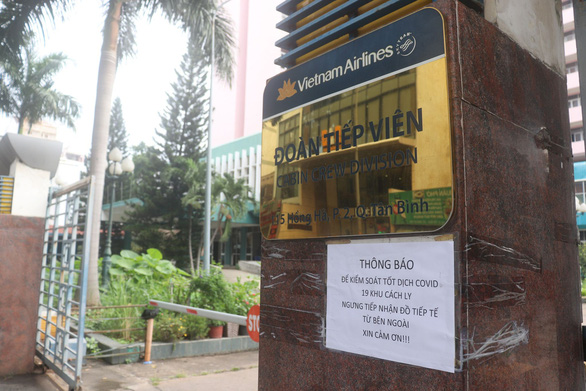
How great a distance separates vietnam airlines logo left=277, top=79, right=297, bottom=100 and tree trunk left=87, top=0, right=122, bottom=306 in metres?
10.1

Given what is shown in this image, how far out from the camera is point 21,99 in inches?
1078

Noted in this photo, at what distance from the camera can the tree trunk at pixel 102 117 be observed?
11852 mm

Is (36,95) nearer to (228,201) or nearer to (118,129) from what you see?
(228,201)

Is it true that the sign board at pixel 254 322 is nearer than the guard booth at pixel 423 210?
No

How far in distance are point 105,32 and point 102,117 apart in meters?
2.30

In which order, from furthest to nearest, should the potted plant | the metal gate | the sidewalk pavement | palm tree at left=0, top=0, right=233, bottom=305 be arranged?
Result: palm tree at left=0, top=0, right=233, bottom=305
the potted plant
the sidewalk pavement
the metal gate

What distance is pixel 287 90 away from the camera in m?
2.80

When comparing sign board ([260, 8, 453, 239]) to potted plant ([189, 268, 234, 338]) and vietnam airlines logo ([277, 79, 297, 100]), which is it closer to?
vietnam airlines logo ([277, 79, 297, 100])

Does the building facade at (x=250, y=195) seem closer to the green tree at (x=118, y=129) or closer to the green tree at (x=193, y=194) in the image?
the green tree at (x=193, y=194)

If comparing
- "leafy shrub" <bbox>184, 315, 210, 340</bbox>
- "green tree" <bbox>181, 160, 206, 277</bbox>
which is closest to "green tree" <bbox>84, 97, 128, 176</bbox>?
"green tree" <bbox>181, 160, 206, 277</bbox>

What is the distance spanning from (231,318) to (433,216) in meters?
2.68

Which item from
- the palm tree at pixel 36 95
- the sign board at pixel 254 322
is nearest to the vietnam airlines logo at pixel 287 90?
the sign board at pixel 254 322

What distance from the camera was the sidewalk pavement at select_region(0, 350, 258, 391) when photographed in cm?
568

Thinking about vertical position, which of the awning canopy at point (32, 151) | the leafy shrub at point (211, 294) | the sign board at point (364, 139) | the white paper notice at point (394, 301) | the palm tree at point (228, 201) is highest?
the palm tree at point (228, 201)
